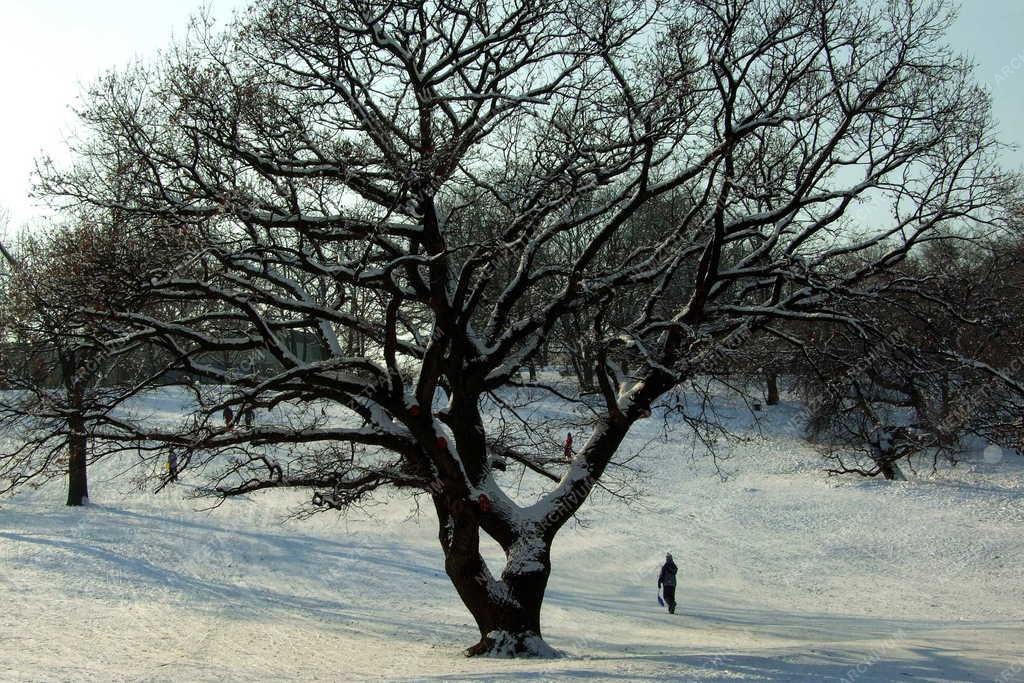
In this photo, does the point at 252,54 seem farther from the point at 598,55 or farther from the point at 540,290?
the point at 540,290

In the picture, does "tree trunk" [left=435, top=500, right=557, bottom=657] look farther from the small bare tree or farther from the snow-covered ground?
the small bare tree

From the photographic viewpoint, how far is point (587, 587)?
21.7 m

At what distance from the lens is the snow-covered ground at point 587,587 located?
11.6 m

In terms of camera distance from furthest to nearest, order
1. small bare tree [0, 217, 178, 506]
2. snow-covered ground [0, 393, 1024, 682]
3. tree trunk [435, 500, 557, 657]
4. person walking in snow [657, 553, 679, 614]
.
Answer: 1. person walking in snow [657, 553, 679, 614]
2. snow-covered ground [0, 393, 1024, 682]
3. tree trunk [435, 500, 557, 657]
4. small bare tree [0, 217, 178, 506]

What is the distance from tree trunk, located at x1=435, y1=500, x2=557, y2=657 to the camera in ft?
37.0

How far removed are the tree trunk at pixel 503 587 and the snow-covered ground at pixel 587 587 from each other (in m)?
0.66

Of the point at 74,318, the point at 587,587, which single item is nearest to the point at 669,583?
the point at 587,587

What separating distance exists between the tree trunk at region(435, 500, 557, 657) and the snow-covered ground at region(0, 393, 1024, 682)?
0.66 m

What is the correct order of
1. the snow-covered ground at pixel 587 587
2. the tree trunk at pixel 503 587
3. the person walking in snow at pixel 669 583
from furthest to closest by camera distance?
the person walking in snow at pixel 669 583 → the snow-covered ground at pixel 587 587 → the tree trunk at pixel 503 587

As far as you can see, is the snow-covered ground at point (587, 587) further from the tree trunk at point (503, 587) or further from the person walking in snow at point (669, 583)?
the tree trunk at point (503, 587)

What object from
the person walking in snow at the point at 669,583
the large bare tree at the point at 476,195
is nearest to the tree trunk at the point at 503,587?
the large bare tree at the point at 476,195

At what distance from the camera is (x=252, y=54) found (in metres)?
11.0

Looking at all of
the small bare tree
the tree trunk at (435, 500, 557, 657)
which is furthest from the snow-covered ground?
the small bare tree

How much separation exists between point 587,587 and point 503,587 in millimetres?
10971
